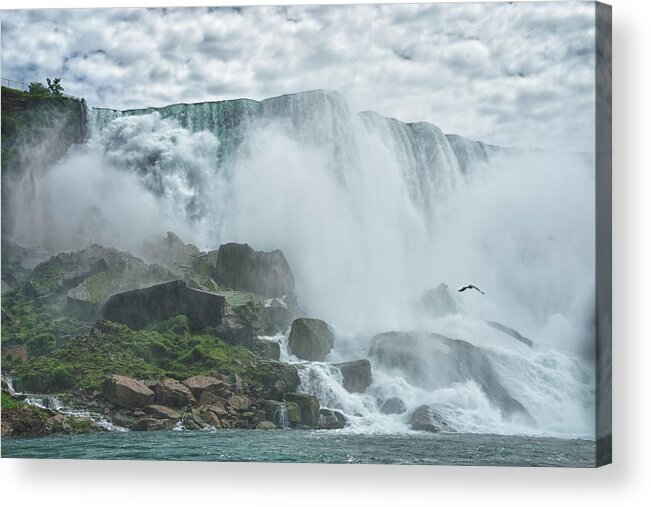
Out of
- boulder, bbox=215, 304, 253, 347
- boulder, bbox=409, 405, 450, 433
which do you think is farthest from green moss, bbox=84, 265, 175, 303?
boulder, bbox=409, 405, 450, 433

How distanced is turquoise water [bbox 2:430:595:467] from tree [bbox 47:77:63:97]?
11.8ft

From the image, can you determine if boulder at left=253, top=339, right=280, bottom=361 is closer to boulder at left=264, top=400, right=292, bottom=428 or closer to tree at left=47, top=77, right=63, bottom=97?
boulder at left=264, top=400, right=292, bottom=428

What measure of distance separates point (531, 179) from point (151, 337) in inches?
166

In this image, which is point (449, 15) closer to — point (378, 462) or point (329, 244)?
point (329, 244)

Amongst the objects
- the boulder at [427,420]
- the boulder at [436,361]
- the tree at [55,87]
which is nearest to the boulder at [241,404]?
the boulder at [436,361]

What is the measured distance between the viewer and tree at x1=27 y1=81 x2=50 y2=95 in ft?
47.2

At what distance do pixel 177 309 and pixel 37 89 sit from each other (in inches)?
109

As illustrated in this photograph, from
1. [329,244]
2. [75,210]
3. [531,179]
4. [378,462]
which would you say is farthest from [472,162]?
[75,210]

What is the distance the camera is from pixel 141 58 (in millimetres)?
14250

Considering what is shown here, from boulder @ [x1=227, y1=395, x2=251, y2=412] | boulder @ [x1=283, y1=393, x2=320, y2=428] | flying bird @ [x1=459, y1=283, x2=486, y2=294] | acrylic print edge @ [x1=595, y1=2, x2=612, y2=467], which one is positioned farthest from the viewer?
boulder @ [x1=227, y1=395, x2=251, y2=412]

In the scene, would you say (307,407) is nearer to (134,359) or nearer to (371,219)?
(134,359)

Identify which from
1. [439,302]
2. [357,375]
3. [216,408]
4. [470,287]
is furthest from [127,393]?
[470,287]

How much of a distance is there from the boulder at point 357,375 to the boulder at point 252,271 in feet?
3.32

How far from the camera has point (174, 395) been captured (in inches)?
547
